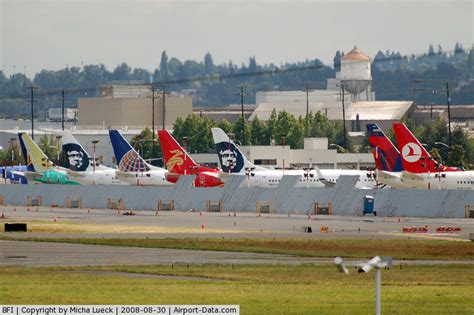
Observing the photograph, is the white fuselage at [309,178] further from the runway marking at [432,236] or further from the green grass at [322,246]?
the green grass at [322,246]

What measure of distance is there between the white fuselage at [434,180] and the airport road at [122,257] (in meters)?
58.7

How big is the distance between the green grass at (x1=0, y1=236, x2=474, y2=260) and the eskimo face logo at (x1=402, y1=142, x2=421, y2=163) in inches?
2211

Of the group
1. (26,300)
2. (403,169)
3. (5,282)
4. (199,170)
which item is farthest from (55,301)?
(199,170)

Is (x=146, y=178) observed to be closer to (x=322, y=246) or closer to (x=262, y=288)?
(x=322, y=246)

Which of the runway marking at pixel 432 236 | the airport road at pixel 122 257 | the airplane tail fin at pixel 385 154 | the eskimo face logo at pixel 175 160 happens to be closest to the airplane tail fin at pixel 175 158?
the eskimo face logo at pixel 175 160

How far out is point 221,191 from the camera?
465 feet

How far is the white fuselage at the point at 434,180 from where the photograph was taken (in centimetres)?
14062

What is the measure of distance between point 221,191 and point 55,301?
85.8 meters

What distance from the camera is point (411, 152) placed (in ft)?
484

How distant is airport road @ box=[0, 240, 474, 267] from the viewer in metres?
75.4

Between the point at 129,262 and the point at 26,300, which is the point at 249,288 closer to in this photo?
the point at 26,300

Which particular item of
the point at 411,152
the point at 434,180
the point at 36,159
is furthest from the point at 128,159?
the point at 434,180

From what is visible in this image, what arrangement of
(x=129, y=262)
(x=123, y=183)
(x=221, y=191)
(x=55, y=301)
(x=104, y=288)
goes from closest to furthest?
(x=55, y=301)
(x=104, y=288)
(x=129, y=262)
(x=221, y=191)
(x=123, y=183)

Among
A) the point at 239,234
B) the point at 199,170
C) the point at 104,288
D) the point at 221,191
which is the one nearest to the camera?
the point at 104,288
